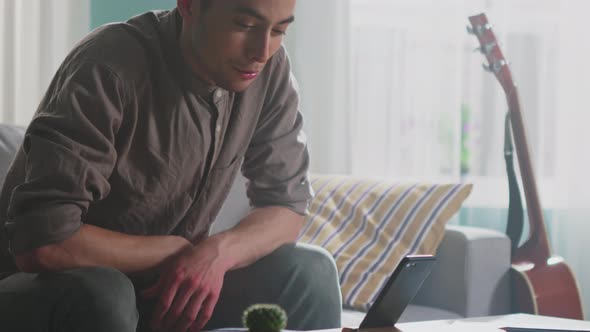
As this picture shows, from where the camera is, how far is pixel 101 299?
1.13 metres

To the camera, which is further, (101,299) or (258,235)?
(258,235)

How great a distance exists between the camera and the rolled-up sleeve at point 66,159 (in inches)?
47.6

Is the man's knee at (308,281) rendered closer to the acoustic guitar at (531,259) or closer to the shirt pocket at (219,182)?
the shirt pocket at (219,182)

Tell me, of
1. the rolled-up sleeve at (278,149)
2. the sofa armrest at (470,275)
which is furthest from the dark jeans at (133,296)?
the sofa armrest at (470,275)

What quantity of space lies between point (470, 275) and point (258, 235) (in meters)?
0.80

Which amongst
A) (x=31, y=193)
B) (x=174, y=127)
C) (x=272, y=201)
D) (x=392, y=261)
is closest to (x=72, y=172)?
(x=31, y=193)

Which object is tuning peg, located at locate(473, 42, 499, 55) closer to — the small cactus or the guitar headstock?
the guitar headstock

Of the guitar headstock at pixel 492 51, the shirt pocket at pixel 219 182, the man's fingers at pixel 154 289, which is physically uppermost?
the guitar headstock at pixel 492 51

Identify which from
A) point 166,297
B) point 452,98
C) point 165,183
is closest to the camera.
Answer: point 166,297

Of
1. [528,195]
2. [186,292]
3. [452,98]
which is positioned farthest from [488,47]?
[186,292]

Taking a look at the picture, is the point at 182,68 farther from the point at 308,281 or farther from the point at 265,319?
the point at 265,319

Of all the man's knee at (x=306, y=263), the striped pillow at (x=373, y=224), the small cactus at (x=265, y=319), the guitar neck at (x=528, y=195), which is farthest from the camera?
the guitar neck at (x=528, y=195)

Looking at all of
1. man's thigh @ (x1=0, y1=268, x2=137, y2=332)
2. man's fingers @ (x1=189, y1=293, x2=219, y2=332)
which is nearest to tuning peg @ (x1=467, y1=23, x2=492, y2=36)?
man's fingers @ (x1=189, y1=293, x2=219, y2=332)

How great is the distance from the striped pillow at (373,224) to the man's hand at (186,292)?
35.0 inches
